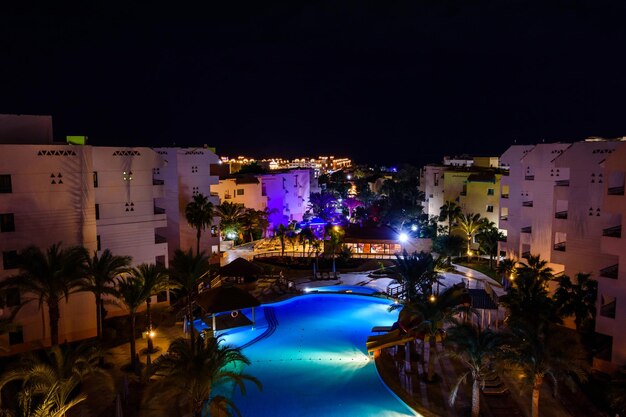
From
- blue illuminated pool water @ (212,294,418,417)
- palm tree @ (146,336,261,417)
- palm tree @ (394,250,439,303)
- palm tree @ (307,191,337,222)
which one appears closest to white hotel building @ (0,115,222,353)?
blue illuminated pool water @ (212,294,418,417)

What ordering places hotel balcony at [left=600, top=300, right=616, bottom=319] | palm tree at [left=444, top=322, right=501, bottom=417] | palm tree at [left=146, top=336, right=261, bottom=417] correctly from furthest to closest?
hotel balcony at [left=600, top=300, right=616, bottom=319], palm tree at [left=444, top=322, right=501, bottom=417], palm tree at [left=146, top=336, right=261, bottom=417]

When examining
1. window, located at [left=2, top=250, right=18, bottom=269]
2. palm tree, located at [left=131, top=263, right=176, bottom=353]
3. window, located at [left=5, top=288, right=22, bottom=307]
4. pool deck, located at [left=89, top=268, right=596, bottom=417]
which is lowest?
pool deck, located at [left=89, top=268, right=596, bottom=417]

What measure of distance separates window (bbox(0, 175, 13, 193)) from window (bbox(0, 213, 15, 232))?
1107 millimetres

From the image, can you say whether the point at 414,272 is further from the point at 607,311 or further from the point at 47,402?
the point at 47,402

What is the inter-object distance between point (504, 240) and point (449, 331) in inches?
971

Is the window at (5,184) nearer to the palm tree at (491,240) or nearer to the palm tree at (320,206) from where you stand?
the palm tree at (491,240)

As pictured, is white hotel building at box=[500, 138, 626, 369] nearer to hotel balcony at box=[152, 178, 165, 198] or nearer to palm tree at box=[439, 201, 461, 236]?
palm tree at box=[439, 201, 461, 236]

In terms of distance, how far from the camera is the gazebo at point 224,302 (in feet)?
80.0

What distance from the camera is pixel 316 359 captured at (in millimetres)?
21719

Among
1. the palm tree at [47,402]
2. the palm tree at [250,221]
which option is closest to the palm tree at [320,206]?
the palm tree at [250,221]

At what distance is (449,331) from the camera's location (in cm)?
1606

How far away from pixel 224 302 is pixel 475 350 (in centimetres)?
1413

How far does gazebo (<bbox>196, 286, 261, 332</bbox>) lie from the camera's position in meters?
24.4

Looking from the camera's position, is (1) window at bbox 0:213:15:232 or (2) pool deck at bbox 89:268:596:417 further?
(1) window at bbox 0:213:15:232
